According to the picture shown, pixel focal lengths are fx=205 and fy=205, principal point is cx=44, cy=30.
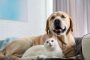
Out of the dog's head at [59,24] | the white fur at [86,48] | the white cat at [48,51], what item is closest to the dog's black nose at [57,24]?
the dog's head at [59,24]

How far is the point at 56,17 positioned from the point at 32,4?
126cm

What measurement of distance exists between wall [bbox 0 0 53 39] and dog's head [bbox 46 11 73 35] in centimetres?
91

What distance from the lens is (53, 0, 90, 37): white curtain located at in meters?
3.22

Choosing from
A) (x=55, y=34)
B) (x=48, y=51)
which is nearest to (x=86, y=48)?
(x=48, y=51)

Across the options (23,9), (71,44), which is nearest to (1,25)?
(23,9)

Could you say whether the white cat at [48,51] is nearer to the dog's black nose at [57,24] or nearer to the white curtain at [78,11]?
the dog's black nose at [57,24]

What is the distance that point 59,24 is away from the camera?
1.76 m

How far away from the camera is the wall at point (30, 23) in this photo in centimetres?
264

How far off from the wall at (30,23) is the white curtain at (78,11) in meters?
0.19

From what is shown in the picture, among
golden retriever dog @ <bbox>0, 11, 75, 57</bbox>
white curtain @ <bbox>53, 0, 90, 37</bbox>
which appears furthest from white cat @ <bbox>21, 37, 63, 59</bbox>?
white curtain @ <bbox>53, 0, 90, 37</bbox>

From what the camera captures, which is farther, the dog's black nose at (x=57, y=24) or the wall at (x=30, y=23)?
the wall at (x=30, y=23)

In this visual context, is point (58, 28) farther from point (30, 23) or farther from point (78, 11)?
point (78, 11)

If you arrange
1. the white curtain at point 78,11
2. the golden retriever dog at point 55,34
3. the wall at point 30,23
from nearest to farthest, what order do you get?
the golden retriever dog at point 55,34, the wall at point 30,23, the white curtain at point 78,11

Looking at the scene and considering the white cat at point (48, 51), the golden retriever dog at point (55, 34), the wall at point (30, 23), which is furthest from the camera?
the wall at point (30, 23)
